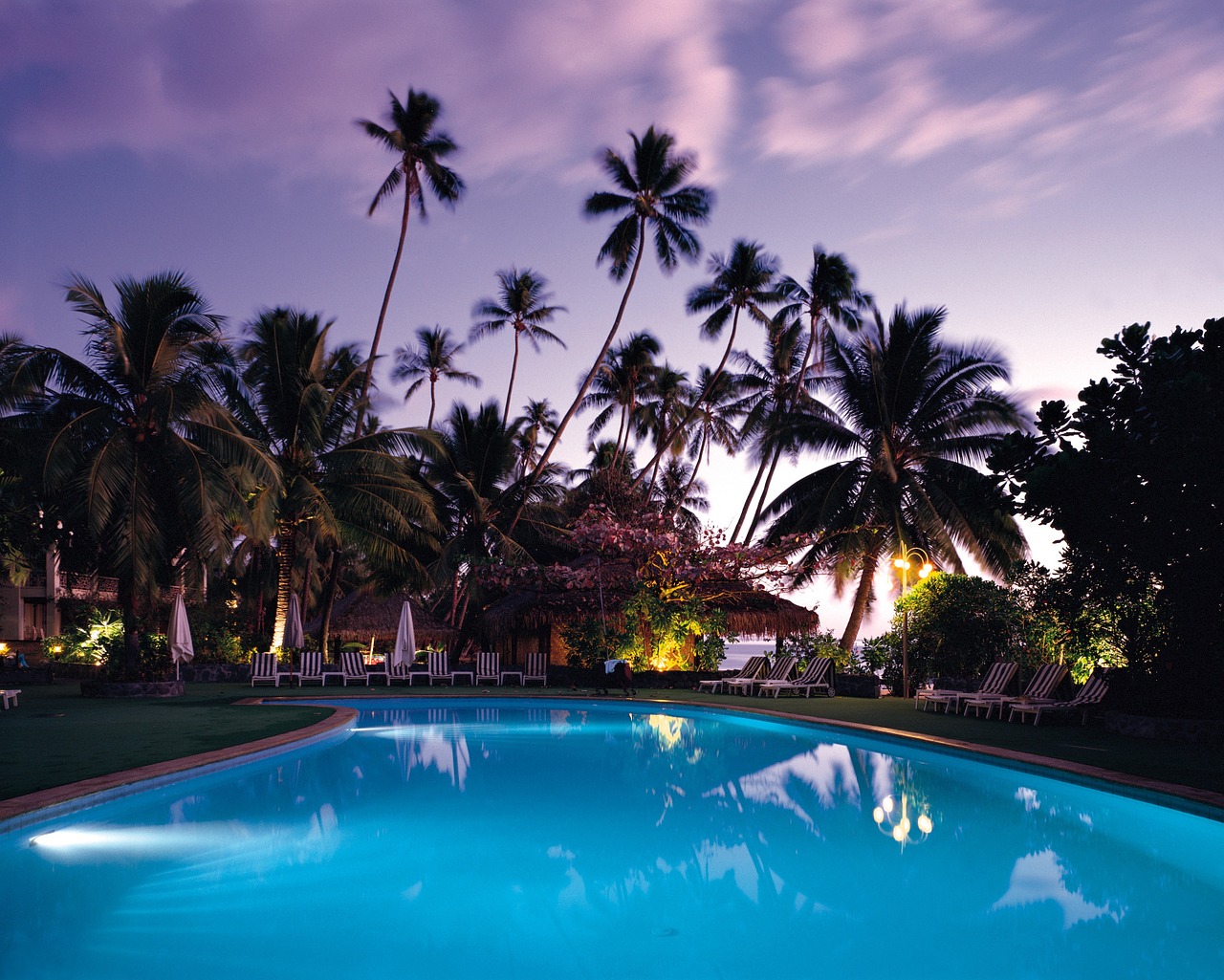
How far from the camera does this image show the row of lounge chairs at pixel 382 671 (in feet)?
65.8

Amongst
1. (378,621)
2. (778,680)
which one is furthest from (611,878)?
(378,621)

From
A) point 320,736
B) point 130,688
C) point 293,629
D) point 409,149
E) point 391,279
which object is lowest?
point 320,736

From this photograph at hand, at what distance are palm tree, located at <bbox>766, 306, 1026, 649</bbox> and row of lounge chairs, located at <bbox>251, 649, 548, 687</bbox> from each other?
6.98 meters

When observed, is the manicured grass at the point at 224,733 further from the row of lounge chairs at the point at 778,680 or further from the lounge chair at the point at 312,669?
the lounge chair at the point at 312,669

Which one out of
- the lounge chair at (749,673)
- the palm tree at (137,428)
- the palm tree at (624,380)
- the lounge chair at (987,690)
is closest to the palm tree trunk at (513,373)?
the palm tree at (624,380)

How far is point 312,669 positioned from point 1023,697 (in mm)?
14302

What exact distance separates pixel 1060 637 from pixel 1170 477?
5.65 metres

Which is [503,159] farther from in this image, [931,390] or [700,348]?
[700,348]

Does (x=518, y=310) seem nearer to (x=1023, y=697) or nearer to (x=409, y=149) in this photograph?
(x=409, y=149)

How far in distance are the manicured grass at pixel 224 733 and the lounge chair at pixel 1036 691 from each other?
0.53 meters

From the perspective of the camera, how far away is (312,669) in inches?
806

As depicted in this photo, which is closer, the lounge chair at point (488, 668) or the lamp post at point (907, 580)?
the lamp post at point (907, 580)

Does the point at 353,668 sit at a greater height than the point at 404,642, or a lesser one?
lesser

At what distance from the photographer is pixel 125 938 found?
14.6 ft
